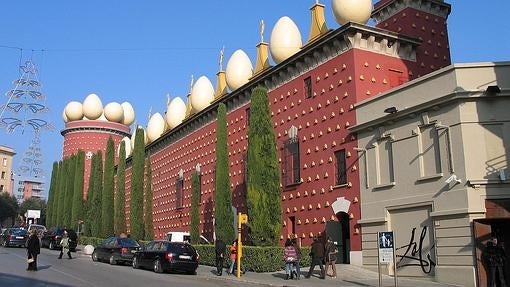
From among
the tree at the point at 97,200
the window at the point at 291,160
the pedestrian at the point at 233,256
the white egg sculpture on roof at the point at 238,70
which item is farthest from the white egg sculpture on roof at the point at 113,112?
the pedestrian at the point at 233,256

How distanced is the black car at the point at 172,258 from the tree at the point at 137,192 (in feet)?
52.6

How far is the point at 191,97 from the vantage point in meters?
42.2

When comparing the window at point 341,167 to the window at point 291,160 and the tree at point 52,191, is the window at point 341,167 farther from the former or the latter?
the tree at point 52,191

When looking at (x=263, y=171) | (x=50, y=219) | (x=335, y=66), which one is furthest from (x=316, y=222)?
(x=50, y=219)

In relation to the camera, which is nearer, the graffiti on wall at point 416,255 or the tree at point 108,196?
the graffiti on wall at point 416,255

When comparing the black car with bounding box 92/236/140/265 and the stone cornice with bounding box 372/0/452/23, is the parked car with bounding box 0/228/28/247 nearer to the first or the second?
the black car with bounding box 92/236/140/265

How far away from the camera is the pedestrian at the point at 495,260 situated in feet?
56.3

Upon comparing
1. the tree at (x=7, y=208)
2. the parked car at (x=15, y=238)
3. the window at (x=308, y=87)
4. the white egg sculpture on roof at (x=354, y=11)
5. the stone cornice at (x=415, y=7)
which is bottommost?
the parked car at (x=15, y=238)

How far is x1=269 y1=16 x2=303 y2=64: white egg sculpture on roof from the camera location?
98.1ft

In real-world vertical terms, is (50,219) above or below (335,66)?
below

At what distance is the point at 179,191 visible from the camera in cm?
4375

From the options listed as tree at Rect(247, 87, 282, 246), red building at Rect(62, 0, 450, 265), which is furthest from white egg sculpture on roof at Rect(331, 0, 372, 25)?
tree at Rect(247, 87, 282, 246)

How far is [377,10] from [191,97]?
17440mm

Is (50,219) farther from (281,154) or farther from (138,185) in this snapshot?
(281,154)
